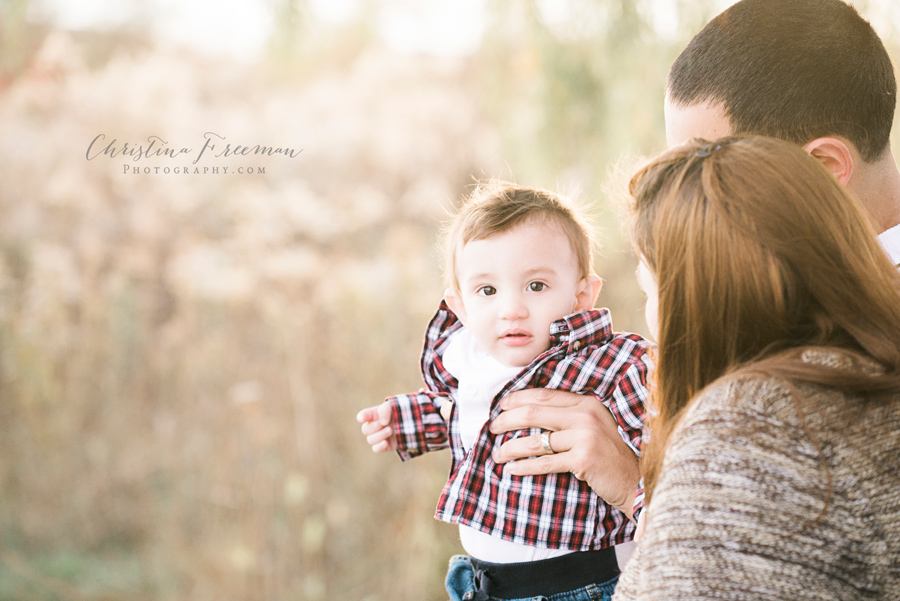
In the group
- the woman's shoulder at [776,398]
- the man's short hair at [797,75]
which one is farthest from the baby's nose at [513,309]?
the woman's shoulder at [776,398]

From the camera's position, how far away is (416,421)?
1.71 metres

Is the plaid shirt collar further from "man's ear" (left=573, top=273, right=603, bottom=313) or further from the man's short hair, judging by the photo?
the man's short hair

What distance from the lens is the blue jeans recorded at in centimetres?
141

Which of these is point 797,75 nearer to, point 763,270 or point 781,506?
point 763,270

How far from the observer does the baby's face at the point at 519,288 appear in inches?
57.5

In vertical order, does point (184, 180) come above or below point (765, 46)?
above

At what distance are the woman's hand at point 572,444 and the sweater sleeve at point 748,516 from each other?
0.57m

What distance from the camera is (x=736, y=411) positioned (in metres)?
0.82

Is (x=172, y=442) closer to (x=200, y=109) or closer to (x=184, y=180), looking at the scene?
(x=184, y=180)

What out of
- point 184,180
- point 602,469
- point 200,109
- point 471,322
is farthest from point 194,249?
point 602,469

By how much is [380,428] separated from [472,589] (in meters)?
0.41

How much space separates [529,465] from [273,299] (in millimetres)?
2424

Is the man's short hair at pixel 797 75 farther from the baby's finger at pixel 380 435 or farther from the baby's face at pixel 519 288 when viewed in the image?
the baby's finger at pixel 380 435

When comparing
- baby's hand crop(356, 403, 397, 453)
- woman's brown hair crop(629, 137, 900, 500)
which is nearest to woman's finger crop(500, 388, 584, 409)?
baby's hand crop(356, 403, 397, 453)
